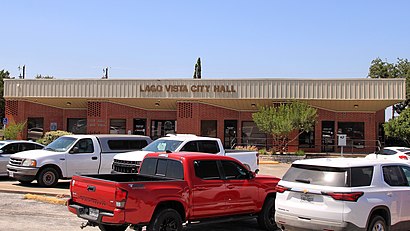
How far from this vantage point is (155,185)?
865cm

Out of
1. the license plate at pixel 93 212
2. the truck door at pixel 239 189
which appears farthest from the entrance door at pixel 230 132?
the license plate at pixel 93 212

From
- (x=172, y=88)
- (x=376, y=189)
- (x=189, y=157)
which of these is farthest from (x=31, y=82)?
(x=376, y=189)

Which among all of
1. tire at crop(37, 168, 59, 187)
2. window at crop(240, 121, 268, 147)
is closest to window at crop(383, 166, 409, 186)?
tire at crop(37, 168, 59, 187)

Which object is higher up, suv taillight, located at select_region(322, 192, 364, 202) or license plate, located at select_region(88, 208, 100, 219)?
suv taillight, located at select_region(322, 192, 364, 202)

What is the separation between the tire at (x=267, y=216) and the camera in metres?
10.6

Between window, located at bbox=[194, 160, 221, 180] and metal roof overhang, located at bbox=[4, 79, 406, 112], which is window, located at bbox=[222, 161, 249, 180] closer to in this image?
window, located at bbox=[194, 160, 221, 180]

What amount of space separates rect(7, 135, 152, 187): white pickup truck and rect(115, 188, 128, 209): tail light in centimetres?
930

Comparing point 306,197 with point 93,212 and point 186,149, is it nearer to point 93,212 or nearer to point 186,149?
point 93,212

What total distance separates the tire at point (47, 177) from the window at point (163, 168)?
7.63 m

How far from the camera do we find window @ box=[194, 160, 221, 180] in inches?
378

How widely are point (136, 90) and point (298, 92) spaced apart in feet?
39.8

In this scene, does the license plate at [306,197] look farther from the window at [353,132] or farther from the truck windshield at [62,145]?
the window at [353,132]

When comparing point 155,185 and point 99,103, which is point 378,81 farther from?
point 155,185

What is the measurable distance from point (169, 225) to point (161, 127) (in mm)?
32381
